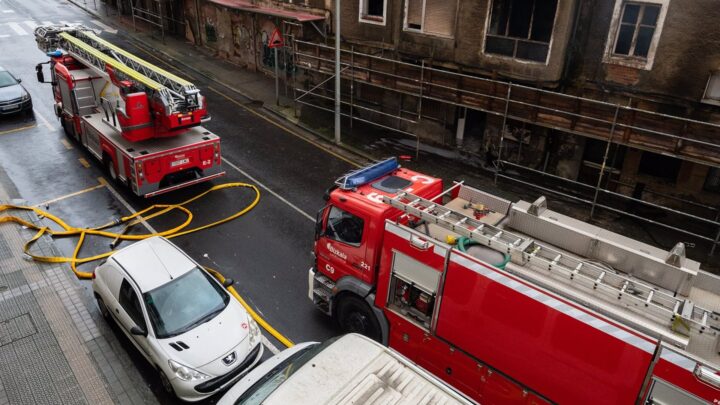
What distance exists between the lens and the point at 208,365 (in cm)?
789

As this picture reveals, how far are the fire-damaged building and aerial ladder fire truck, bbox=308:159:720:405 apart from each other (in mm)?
5972

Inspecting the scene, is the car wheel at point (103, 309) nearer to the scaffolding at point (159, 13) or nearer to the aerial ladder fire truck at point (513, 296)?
the aerial ladder fire truck at point (513, 296)

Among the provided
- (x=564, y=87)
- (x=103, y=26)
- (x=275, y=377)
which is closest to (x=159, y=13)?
(x=103, y=26)

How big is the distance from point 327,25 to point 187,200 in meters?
10.7

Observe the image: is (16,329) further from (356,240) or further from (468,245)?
(468,245)

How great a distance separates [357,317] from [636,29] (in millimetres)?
10607

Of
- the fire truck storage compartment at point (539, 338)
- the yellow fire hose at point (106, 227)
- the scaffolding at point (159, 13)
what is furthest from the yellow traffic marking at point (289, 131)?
the scaffolding at point (159, 13)

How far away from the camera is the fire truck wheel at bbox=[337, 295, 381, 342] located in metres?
8.72

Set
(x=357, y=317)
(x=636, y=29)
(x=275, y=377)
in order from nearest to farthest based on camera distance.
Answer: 1. (x=275, y=377)
2. (x=357, y=317)
3. (x=636, y=29)

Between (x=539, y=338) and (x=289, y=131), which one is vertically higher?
(x=539, y=338)

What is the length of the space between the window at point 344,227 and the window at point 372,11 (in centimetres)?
1190

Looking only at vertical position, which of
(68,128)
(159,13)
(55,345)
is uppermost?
(159,13)

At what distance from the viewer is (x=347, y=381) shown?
584 centimetres

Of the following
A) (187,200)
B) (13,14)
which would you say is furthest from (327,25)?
(13,14)
